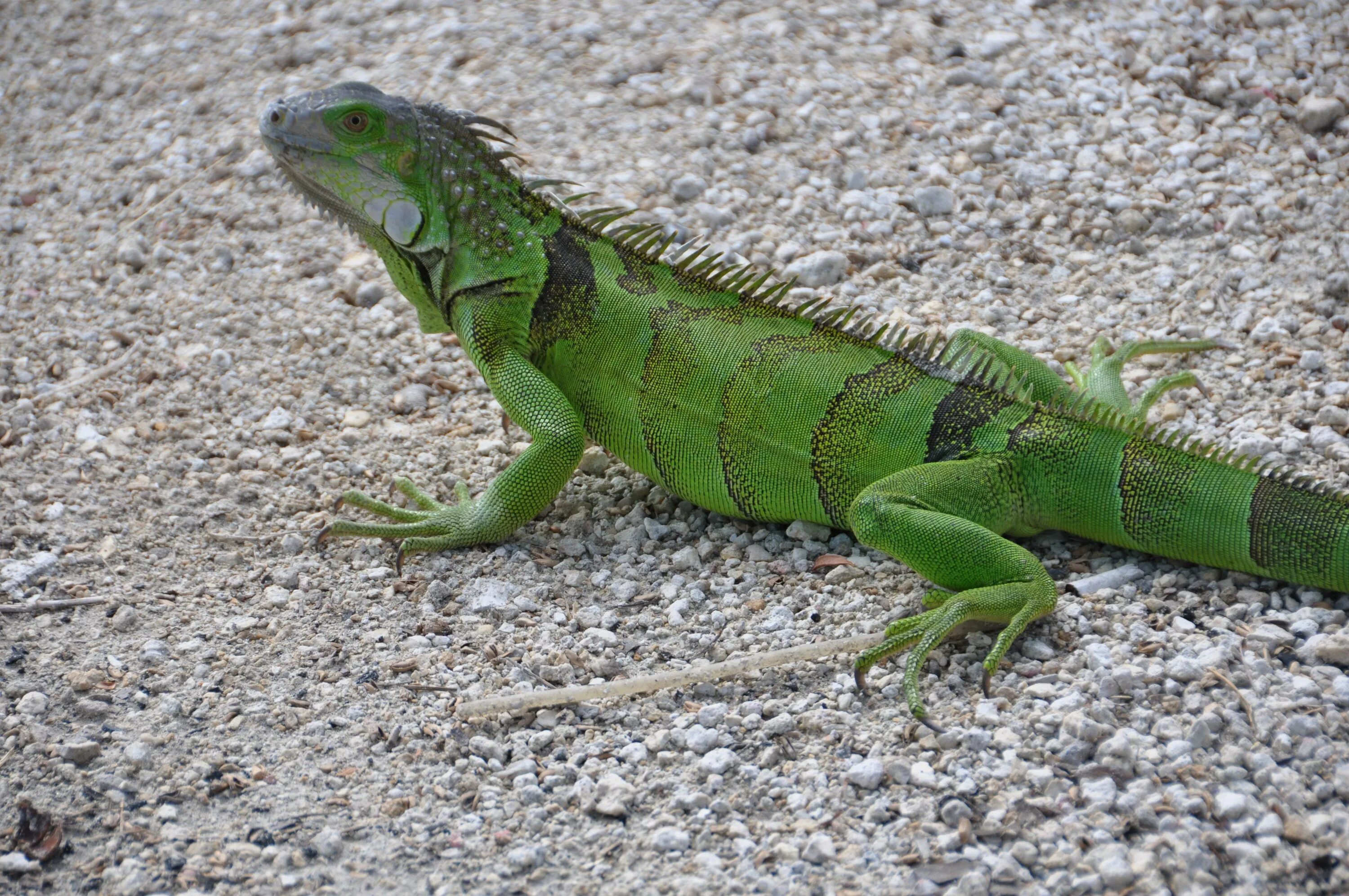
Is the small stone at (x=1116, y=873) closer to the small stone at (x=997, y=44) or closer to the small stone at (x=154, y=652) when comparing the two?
the small stone at (x=154, y=652)

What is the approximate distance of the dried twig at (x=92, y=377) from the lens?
19.8 feet

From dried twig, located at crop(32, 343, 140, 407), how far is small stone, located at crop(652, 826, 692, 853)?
160 inches

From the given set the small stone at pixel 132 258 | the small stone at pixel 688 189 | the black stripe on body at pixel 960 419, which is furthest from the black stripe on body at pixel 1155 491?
the small stone at pixel 132 258

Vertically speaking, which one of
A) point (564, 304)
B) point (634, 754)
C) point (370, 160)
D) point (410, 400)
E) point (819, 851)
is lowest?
point (410, 400)

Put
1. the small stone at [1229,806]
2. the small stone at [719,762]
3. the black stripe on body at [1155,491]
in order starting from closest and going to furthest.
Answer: the small stone at [1229,806], the small stone at [719,762], the black stripe on body at [1155,491]

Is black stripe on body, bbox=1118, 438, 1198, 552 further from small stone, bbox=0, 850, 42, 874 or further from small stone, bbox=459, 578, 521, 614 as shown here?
small stone, bbox=0, 850, 42, 874

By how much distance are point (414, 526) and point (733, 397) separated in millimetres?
1335

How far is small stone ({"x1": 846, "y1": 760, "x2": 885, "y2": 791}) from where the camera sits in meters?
3.59

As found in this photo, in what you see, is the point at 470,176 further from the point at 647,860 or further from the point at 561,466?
the point at 647,860

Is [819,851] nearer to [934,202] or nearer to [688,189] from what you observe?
[934,202]

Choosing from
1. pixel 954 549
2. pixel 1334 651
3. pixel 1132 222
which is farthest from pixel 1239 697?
Result: pixel 1132 222

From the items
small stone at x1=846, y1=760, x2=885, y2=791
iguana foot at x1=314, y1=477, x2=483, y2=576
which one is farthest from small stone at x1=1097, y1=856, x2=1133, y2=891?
iguana foot at x1=314, y1=477, x2=483, y2=576

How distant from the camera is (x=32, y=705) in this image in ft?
13.4

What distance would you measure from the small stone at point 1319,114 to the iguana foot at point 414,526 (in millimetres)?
4789
